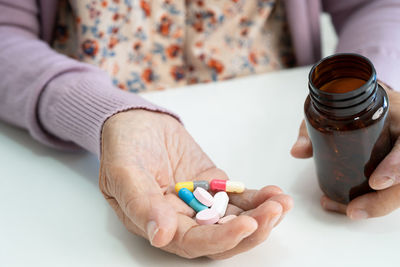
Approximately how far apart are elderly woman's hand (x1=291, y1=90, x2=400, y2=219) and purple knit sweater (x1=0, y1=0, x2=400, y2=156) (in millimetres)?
170

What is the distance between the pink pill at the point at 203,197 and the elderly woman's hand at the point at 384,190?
0.54 ft

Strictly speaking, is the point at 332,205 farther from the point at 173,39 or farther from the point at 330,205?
the point at 173,39

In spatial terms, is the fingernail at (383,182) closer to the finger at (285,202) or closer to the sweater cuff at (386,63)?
the finger at (285,202)

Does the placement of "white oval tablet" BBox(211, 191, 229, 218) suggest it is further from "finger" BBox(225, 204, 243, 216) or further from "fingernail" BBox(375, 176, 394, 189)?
"fingernail" BBox(375, 176, 394, 189)

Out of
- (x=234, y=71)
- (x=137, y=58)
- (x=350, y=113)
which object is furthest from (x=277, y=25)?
(x=350, y=113)

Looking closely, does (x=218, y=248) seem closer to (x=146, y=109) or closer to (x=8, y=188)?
(x=146, y=109)

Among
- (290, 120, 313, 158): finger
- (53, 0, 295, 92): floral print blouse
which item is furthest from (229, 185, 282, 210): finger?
(53, 0, 295, 92): floral print blouse

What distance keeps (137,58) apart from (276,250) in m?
0.55

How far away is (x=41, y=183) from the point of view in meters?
0.80

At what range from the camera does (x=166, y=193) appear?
68cm

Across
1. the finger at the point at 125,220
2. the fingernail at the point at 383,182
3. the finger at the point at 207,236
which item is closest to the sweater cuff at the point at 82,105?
the finger at the point at 125,220

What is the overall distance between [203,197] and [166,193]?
6 centimetres

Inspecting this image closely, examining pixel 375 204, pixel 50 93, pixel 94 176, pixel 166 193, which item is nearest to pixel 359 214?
pixel 375 204

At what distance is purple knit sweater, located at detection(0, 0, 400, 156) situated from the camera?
2.61ft
